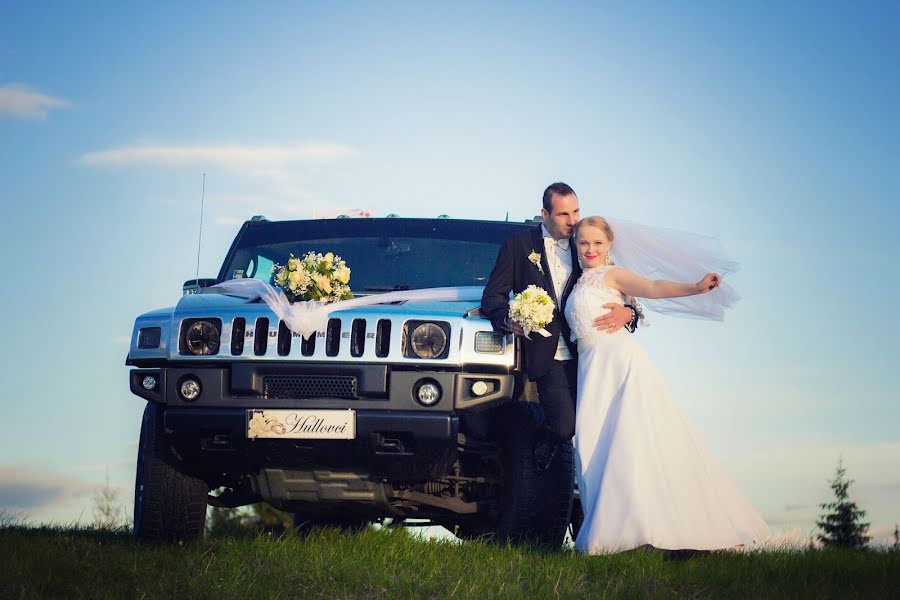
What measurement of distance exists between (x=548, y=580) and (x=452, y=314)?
66.3 inches

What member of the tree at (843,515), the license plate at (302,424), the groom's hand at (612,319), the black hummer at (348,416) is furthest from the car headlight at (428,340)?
the tree at (843,515)

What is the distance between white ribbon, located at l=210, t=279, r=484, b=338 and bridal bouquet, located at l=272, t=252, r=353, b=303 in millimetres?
86

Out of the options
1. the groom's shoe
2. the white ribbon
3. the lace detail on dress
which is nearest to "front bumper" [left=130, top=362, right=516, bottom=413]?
the white ribbon

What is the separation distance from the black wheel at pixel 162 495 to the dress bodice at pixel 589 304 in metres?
2.49

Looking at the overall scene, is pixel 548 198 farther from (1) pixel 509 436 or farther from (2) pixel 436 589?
(2) pixel 436 589

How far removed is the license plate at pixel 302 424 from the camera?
6.35 m

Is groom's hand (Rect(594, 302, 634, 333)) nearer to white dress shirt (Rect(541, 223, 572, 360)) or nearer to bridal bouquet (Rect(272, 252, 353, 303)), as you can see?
white dress shirt (Rect(541, 223, 572, 360))

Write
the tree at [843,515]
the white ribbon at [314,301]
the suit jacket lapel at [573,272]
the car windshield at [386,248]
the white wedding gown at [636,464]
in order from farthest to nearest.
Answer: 1. the tree at [843,515]
2. the car windshield at [386,248]
3. the suit jacket lapel at [573,272]
4. the white ribbon at [314,301]
5. the white wedding gown at [636,464]

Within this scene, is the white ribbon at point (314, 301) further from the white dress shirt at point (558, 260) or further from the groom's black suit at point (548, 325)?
the white dress shirt at point (558, 260)

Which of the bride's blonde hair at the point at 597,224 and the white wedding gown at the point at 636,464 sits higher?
the bride's blonde hair at the point at 597,224

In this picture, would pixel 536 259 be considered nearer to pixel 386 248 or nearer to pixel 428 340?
pixel 428 340

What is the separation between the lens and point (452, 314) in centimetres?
649

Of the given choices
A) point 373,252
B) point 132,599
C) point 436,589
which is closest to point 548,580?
point 436,589

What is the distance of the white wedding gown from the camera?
20.6 feet
